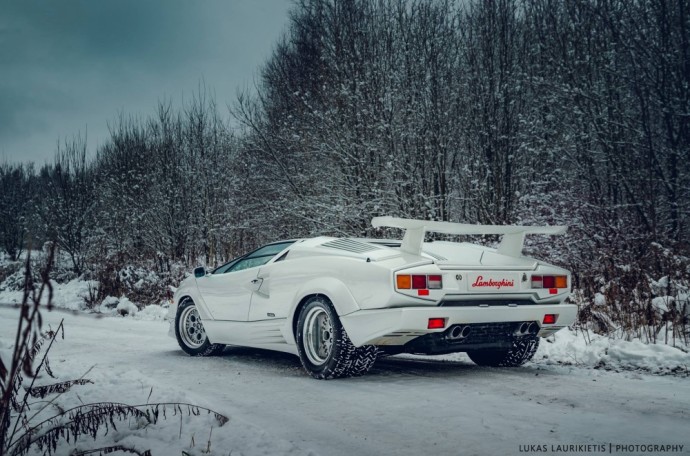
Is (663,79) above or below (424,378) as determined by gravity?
above

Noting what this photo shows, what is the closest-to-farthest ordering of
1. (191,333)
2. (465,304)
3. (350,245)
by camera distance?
(465,304) < (350,245) < (191,333)

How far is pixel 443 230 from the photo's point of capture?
4742 mm

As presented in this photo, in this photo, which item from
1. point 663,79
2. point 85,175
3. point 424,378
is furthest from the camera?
point 85,175

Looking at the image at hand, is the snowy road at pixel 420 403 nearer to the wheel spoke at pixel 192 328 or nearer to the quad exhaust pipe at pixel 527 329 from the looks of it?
the quad exhaust pipe at pixel 527 329

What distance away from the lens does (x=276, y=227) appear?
631 inches

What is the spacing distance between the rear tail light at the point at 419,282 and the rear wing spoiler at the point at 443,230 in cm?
31

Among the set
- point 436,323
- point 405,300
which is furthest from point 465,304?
point 405,300

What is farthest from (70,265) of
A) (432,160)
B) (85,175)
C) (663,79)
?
(663,79)

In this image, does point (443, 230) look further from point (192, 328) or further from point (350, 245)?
point (192, 328)

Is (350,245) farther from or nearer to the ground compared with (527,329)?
farther from the ground

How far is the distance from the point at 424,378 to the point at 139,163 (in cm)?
1932

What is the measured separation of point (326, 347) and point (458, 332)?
1.14 meters

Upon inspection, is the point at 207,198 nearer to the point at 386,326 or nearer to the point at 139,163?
the point at 139,163

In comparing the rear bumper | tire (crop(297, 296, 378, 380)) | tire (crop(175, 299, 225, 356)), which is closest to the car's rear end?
the rear bumper
